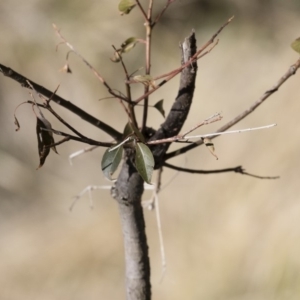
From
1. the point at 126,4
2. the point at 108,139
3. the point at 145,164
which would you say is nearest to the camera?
the point at 145,164

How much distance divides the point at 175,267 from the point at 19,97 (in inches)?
22.6

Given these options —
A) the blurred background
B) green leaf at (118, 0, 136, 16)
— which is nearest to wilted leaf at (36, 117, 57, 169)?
green leaf at (118, 0, 136, 16)

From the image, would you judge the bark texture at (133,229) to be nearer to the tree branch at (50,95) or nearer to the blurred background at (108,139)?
the tree branch at (50,95)

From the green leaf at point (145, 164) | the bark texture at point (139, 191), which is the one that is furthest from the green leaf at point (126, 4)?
A: the green leaf at point (145, 164)

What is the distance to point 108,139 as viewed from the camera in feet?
2.71

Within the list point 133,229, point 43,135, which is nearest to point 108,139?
point 133,229

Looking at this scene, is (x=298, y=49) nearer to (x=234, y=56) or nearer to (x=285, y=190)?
(x=285, y=190)

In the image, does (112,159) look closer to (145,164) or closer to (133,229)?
(145,164)

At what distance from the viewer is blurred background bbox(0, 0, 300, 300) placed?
0.84 meters

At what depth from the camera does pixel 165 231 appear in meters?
0.88

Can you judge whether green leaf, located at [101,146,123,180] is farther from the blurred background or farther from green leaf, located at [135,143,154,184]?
the blurred background

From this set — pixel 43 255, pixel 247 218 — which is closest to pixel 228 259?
pixel 247 218

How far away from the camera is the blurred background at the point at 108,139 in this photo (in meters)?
0.84

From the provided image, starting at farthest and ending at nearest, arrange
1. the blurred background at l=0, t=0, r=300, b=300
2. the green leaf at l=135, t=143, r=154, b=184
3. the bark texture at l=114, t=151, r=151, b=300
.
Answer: the blurred background at l=0, t=0, r=300, b=300 < the bark texture at l=114, t=151, r=151, b=300 < the green leaf at l=135, t=143, r=154, b=184
